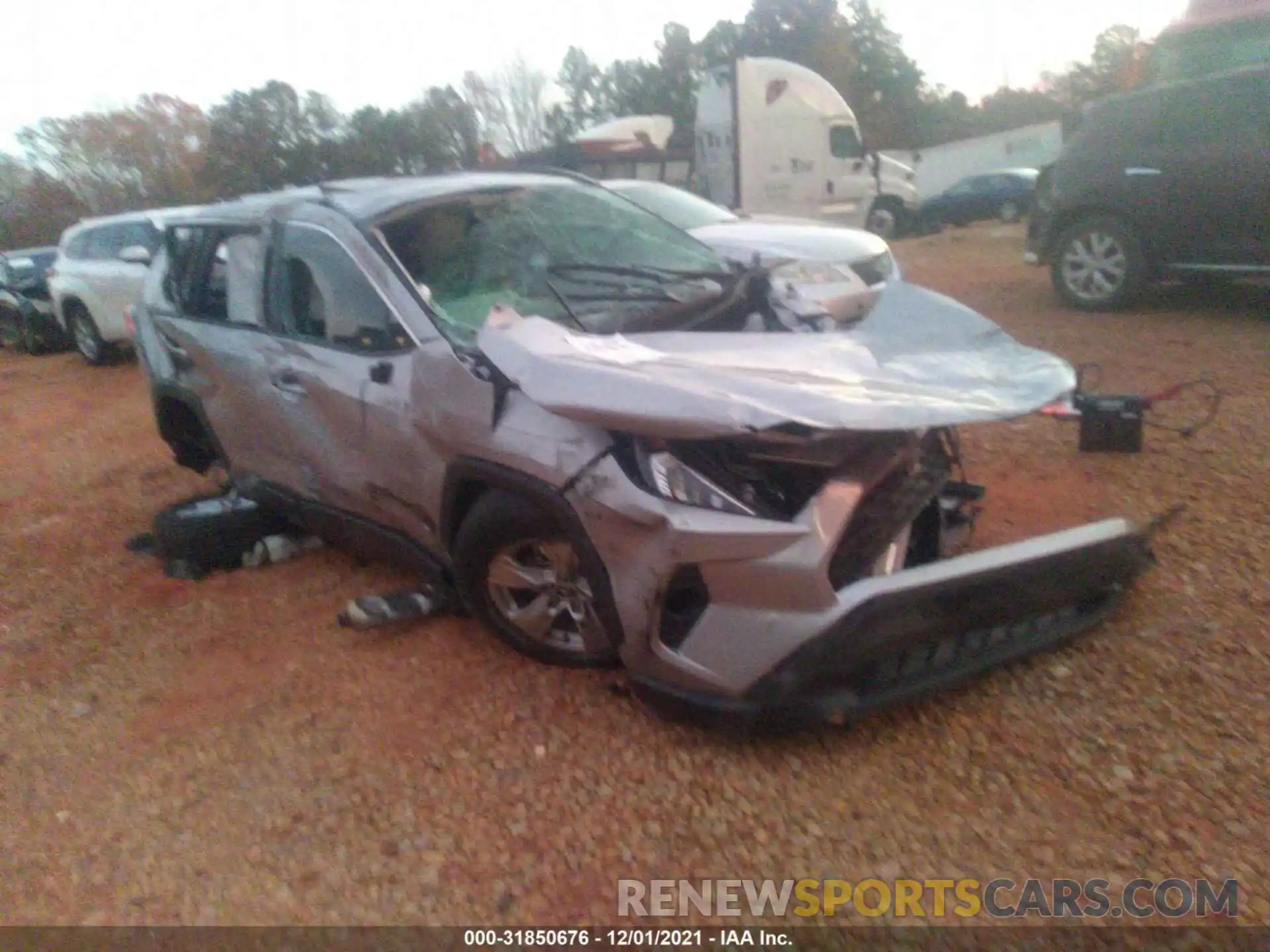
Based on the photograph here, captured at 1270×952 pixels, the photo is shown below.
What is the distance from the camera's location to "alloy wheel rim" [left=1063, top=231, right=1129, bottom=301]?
7867mm

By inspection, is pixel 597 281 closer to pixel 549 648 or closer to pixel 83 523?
pixel 549 648

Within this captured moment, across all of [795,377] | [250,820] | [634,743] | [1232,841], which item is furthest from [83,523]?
[1232,841]

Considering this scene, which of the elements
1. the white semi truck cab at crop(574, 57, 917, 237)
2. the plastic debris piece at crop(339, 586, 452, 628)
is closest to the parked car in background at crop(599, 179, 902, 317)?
the plastic debris piece at crop(339, 586, 452, 628)

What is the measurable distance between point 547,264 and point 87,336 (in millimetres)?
10799

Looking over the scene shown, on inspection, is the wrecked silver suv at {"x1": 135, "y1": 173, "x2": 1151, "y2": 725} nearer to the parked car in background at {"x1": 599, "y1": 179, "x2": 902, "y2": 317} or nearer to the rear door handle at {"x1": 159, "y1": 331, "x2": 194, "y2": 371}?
the rear door handle at {"x1": 159, "y1": 331, "x2": 194, "y2": 371}

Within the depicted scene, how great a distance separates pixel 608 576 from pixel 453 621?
50.1 inches

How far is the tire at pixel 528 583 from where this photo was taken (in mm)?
3031

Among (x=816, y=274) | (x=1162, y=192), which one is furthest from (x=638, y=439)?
(x=1162, y=192)

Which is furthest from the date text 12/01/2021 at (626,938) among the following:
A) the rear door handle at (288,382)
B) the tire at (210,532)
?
the tire at (210,532)

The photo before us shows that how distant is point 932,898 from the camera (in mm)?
2254

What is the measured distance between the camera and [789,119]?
14641 mm

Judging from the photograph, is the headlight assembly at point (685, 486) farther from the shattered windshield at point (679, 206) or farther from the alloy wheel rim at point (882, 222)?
the alloy wheel rim at point (882, 222)

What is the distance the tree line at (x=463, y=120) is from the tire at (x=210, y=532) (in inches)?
521

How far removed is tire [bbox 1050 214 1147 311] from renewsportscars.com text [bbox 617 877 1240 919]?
22.1ft
